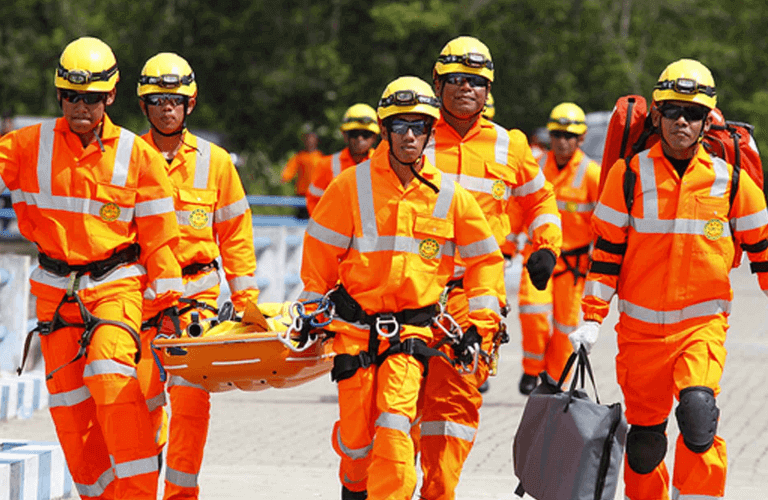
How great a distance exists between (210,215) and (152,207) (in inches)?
34.9

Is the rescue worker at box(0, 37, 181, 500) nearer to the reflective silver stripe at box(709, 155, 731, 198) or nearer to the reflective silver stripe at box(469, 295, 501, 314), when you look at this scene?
the reflective silver stripe at box(469, 295, 501, 314)

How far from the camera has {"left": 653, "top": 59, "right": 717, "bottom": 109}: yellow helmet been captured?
24.3 feet

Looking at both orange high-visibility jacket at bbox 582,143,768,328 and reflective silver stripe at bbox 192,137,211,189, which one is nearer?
orange high-visibility jacket at bbox 582,143,768,328

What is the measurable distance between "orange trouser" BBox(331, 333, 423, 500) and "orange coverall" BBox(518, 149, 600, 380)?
5.53 m

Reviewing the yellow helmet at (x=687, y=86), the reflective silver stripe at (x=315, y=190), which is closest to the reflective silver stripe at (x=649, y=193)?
the yellow helmet at (x=687, y=86)

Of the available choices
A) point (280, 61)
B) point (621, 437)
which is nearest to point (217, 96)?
point (280, 61)

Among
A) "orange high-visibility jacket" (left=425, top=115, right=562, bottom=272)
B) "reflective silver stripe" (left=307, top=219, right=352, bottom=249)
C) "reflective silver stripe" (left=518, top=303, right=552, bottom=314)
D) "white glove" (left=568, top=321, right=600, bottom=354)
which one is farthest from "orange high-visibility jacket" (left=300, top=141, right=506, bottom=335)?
"reflective silver stripe" (left=518, top=303, right=552, bottom=314)

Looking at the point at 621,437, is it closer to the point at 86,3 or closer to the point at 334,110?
the point at 334,110

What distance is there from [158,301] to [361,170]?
43.9 inches

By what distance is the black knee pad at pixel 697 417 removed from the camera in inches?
281

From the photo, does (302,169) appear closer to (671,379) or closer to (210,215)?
(210,215)

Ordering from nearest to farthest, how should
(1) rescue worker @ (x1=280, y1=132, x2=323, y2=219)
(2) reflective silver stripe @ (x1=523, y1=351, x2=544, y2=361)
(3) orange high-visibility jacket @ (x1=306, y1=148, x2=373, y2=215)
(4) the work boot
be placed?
(2) reflective silver stripe @ (x1=523, y1=351, x2=544, y2=361) → (4) the work boot → (3) orange high-visibility jacket @ (x1=306, y1=148, x2=373, y2=215) → (1) rescue worker @ (x1=280, y1=132, x2=323, y2=219)

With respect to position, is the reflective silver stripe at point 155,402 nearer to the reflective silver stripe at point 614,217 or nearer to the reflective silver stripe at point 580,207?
the reflective silver stripe at point 614,217

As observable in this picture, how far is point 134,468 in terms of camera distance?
23.7 feet
